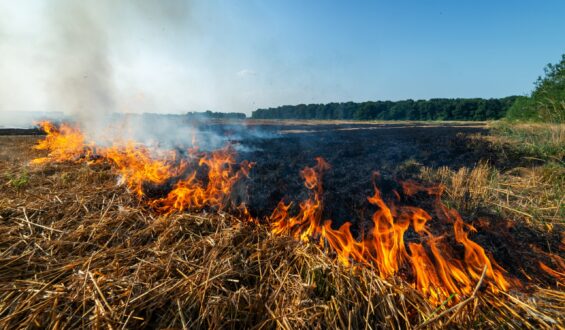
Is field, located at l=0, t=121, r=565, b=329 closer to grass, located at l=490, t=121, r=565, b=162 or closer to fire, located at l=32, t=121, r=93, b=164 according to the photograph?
fire, located at l=32, t=121, r=93, b=164

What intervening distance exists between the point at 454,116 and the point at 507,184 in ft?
205

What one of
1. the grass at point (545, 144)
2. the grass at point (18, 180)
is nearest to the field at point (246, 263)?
the grass at point (18, 180)

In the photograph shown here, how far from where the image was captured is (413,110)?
6047 cm

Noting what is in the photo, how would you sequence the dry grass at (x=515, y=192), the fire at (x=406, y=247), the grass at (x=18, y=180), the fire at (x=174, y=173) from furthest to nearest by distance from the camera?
the grass at (x=18, y=180) < the fire at (x=174, y=173) < the dry grass at (x=515, y=192) < the fire at (x=406, y=247)

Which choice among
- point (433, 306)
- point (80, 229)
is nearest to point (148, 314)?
point (80, 229)

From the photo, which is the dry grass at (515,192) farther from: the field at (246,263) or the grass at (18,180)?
the grass at (18,180)

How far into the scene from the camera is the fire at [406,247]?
2348 mm

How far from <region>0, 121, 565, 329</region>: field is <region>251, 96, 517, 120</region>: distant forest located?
206 feet

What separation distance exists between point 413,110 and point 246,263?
225 ft

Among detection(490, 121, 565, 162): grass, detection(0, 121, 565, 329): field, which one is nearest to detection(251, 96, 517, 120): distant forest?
detection(490, 121, 565, 162): grass

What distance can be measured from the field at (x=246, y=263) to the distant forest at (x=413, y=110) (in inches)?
2473

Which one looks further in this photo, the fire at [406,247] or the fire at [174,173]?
the fire at [174,173]

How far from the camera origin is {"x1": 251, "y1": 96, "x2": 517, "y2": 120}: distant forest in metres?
52.8

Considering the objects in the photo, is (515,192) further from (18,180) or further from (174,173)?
(18,180)
